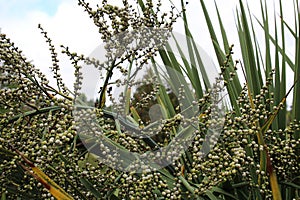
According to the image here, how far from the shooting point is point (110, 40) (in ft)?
4.50

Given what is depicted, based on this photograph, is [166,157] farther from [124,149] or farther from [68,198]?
[68,198]

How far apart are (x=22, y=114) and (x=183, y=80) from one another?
0.89m

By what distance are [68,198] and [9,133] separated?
28cm

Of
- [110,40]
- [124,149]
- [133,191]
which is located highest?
[110,40]

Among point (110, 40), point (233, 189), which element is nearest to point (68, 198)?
point (110, 40)

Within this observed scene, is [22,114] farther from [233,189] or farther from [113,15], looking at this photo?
[233,189]

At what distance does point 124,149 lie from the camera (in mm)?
1288

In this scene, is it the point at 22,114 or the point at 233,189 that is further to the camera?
the point at 233,189

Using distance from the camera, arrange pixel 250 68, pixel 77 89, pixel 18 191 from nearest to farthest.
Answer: pixel 77 89
pixel 18 191
pixel 250 68

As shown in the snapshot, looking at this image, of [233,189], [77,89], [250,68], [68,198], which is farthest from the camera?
[250,68]

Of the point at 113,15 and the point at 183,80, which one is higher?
the point at 113,15

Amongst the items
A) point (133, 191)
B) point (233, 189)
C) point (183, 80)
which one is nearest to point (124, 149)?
point (133, 191)

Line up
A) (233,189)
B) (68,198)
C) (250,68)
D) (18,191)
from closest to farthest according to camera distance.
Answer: (68,198)
(18,191)
(233,189)
(250,68)

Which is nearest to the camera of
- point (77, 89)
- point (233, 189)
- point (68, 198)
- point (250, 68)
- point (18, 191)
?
point (68, 198)
